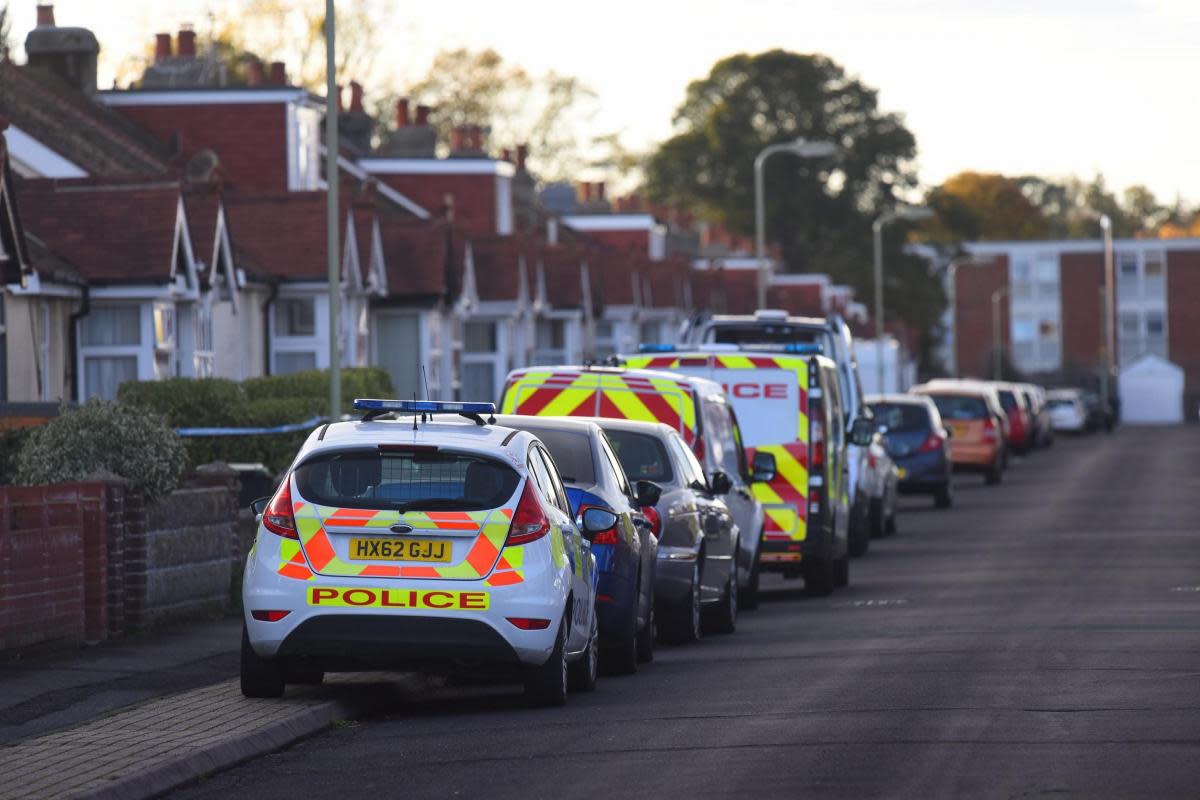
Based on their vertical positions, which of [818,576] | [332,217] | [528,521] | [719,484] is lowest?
[818,576]

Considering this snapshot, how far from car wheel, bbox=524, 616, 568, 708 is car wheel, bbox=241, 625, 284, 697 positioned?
1.28 metres

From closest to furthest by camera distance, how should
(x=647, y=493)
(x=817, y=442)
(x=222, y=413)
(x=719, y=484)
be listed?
(x=647, y=493)
(x=719, y=484)
(x=817, y=442)
(x=222, y=413)

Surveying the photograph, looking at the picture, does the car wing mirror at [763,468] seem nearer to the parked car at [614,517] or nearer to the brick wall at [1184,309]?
the parked car at [614,517]

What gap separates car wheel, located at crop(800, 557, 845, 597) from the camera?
22875 millimetres

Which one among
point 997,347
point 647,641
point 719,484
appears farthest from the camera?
point 997,347

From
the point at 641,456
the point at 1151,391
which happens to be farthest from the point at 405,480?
the point at 1151,391

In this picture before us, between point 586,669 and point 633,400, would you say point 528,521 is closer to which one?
point 586,669

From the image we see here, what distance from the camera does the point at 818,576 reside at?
75.5ft

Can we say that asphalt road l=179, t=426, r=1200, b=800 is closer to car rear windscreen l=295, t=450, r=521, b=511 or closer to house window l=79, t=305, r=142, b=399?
car rear windscreen l=295, t=450, r=521, b=511

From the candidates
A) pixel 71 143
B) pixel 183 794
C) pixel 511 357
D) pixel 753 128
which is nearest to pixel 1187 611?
pixel 183 794

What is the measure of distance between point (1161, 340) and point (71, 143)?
11422 cm

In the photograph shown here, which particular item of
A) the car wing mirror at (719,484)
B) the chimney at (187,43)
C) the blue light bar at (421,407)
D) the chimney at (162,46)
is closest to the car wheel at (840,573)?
the car wing mirror at (719,484)

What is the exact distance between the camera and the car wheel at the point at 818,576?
22875 millimetres

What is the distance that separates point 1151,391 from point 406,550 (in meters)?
128
